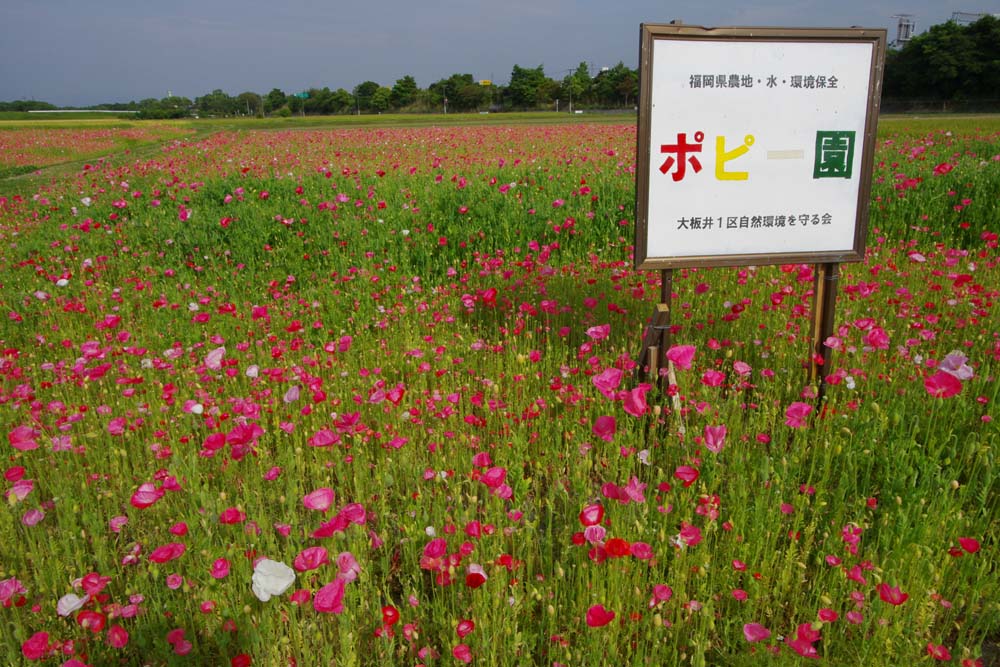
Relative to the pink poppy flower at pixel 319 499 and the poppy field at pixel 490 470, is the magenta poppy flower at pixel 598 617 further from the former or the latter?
the pink poppy flower at pixel 319 499

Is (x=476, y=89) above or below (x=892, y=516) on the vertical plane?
above

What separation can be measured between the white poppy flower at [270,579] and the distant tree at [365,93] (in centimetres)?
12951

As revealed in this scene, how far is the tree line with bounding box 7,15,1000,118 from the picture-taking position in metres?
53.7

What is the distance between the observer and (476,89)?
9838 cm

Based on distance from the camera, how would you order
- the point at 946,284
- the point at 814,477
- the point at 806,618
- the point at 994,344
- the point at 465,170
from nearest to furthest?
1. the point at 806,618
2. the point at 814,477
3. the point at 994,344
4. the point at 946,284
5. the point at 465,170

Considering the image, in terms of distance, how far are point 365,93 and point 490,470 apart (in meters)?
141

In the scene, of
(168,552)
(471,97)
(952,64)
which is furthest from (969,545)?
(471,97)

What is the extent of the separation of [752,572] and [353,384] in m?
2.19

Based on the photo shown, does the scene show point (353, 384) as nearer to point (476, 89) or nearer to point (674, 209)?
point (674, 209)

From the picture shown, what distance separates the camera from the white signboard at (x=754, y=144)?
2.69 meters

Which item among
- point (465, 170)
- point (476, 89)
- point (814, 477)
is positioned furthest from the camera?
point (476, 89)

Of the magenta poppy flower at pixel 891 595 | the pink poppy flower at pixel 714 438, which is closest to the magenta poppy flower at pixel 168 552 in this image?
the pink poppy flower at pixel 714 438

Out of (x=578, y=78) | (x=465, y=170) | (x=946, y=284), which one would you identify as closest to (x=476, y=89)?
(x=578, y=78)

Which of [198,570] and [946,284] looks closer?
[198,570]
